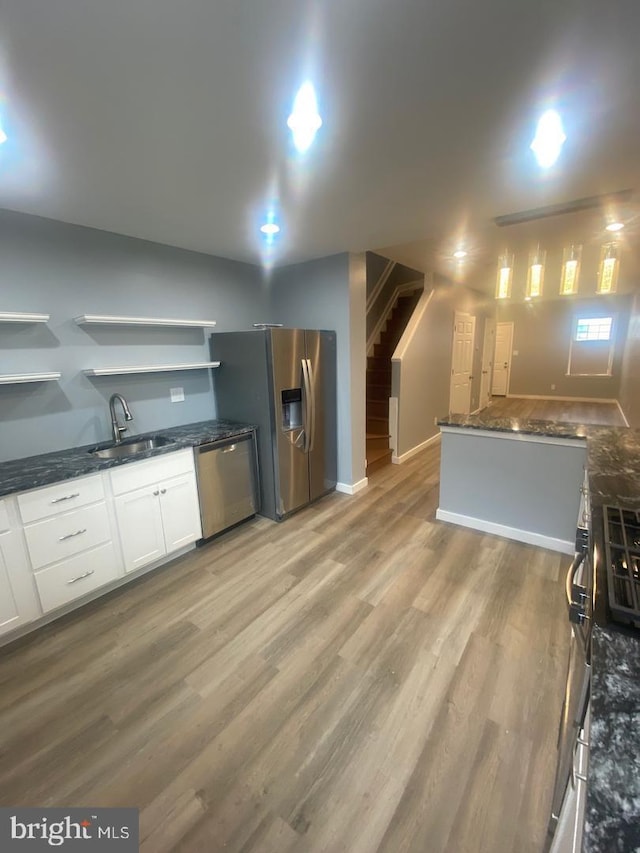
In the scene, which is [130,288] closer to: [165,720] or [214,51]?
[214,51]

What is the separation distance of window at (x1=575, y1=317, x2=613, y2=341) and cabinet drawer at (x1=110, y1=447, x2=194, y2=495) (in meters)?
9.77

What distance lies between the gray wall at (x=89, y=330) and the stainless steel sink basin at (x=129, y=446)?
145mm

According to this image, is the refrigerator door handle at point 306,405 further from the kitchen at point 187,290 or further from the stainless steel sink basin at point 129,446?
the stainless steel sink basin at point 129,446

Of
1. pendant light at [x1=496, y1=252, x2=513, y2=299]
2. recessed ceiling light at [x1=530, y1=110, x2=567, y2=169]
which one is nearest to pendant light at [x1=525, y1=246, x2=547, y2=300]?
pendant light at [x1=496, y1=252, x2=513, y2=299]

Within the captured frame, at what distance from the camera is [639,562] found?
104 centimetres

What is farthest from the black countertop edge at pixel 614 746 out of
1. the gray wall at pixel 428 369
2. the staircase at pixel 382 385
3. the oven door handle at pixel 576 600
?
the gray wall at pixel 428 369

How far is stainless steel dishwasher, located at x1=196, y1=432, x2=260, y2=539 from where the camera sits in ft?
9.22

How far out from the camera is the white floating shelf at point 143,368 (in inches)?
98.7

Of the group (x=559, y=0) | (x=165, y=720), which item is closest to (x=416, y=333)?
(x=559, y=0)

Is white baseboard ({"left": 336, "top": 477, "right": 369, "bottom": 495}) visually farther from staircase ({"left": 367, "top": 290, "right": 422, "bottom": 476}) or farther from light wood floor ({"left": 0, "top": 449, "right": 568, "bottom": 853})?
light wood floor ({"left": 0, "top": 449, "right": 568, "bottom": 853})

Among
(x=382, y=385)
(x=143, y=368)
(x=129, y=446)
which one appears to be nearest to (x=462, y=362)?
(x=382, y=385)

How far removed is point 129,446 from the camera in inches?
109

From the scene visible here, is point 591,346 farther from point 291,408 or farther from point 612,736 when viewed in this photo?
point 612,736

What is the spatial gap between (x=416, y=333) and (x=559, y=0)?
3.86 meters
